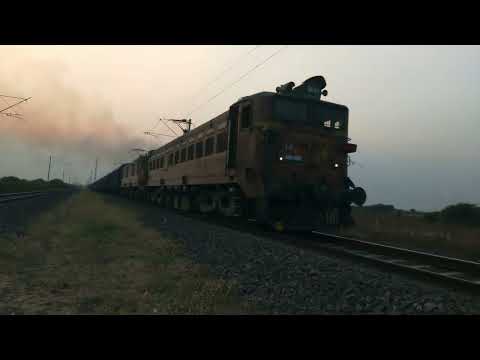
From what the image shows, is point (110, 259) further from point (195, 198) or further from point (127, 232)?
point (195, 198)

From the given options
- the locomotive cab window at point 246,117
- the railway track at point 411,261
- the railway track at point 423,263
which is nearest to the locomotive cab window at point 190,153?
the locomotive cab window at point 246,117

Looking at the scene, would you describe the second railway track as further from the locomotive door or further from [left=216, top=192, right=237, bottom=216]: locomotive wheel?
the locomotive door

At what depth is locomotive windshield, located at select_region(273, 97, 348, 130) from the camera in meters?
10.4

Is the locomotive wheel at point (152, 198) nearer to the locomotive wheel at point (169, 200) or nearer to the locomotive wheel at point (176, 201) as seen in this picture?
the locomotive wheel at point (169, 200)

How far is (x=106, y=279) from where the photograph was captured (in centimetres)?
538

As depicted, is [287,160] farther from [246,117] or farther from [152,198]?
[152,198]

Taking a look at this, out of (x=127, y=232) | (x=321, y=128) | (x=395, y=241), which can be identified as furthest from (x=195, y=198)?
(x=395, y=241)

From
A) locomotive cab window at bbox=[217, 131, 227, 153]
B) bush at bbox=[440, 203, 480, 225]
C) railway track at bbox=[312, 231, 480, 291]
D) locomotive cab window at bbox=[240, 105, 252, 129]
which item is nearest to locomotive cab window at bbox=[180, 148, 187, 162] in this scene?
locomotive cab window at bbox=[217, 131, 227, 153]

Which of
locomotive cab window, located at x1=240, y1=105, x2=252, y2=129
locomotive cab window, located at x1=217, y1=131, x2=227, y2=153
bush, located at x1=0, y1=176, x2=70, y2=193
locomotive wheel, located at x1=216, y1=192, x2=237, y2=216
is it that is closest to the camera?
locomotive cab window, located at x1=240, y1=105, x2=252, y2=129

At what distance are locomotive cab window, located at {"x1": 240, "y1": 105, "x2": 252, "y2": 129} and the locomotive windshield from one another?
778 mm

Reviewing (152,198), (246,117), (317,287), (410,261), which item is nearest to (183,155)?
(246,117)

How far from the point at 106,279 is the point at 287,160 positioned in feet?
19.9
